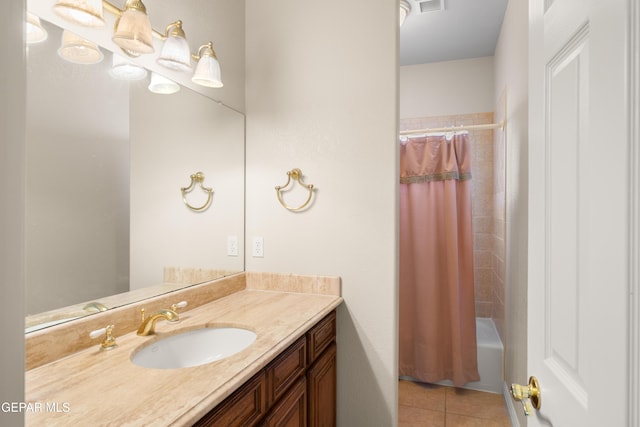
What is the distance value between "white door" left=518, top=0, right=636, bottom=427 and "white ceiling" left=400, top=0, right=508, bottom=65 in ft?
6.62

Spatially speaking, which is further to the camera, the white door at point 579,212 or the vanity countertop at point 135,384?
the vanity countertop at point 135,384

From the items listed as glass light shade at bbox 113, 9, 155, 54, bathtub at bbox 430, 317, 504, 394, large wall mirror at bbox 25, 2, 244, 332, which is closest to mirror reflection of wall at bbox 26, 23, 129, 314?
large wall mirror at bbox 25, 2, 244, 332

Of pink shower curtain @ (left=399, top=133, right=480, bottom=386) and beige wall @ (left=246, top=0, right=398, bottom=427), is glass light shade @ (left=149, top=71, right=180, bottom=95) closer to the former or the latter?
beige wall @ (left=246, top=0, right=398, bottom=427)

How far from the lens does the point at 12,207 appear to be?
0.34 metres

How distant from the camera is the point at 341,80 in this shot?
189 centimetres

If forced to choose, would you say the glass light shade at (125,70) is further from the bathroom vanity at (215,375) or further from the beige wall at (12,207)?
the beige wall at (12,207)

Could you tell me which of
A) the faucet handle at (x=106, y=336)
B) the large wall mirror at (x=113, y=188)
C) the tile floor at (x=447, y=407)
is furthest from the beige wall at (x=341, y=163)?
the faucet handle at (x=106, y=336)

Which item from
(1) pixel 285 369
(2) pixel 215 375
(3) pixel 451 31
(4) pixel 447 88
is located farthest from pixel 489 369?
(3) pixel 451 31

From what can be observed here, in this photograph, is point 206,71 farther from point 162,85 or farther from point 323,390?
point 323,390

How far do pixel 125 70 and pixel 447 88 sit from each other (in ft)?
10.1

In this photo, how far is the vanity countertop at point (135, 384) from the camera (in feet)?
2.52

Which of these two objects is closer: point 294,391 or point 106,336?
point 106,336

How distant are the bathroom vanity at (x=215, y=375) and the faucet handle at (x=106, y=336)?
21 mm

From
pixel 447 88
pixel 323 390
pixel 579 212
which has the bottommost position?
pixel 323 390
